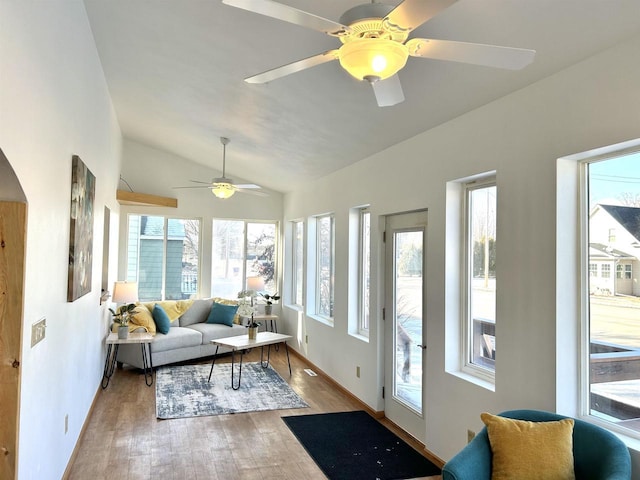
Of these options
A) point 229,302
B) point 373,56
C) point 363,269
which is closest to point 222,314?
point 229,302

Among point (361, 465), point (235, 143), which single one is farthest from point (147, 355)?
point (361, 465)

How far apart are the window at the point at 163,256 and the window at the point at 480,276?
211 inches

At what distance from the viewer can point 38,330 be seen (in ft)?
7.42

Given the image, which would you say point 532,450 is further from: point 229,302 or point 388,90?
point 229,302

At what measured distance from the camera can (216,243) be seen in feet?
25.9

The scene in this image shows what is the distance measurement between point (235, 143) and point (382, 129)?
2.47m

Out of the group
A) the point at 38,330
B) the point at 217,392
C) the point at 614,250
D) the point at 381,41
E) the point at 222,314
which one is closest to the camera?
the point at 381,41

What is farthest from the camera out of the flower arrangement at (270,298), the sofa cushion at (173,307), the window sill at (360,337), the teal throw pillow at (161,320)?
the flower arrangement at (270,298)

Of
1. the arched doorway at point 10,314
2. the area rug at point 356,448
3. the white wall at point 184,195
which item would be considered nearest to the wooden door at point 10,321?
the arched doorway at point 10,314

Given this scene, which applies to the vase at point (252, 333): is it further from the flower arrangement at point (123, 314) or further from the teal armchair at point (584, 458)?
the teal armchair at point (584, 458)

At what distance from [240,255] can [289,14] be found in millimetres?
6799

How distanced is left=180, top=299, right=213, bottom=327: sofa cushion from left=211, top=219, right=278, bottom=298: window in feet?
1.56

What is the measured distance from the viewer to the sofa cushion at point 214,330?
22.1 ft

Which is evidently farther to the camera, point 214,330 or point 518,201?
point 214,330
